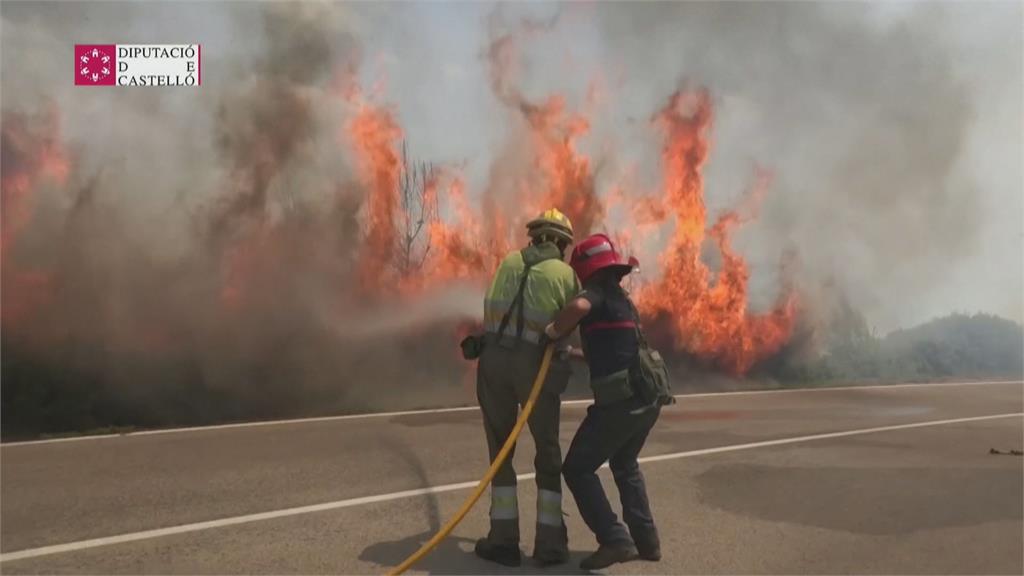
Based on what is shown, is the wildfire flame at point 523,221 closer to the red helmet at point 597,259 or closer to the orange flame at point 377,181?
the orange flame at point 377,181

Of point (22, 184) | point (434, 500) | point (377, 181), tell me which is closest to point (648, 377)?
point (434, 500)

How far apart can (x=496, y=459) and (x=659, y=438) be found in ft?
15.2

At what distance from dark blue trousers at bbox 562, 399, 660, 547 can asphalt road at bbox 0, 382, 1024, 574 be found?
234 millimetres

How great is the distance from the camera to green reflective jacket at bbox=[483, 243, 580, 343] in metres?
3.95

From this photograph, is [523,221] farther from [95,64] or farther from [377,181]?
[95,64]

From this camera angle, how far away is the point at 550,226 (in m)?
4.17

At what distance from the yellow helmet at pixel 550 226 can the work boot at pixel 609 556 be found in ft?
5.77

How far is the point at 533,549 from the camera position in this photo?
13.8ft

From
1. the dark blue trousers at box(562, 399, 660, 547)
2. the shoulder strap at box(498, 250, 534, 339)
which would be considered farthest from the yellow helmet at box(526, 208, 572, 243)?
the dark blue trousers at box(562, 399, 660, 547)

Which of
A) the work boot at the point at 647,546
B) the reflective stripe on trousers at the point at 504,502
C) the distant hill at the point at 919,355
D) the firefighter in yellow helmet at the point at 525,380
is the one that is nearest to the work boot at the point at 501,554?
the firefighter in yellow helmet at the point at 525,380

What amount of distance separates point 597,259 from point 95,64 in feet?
30.6

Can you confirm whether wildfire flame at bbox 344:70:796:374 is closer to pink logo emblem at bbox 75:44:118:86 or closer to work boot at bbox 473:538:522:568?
pink logo emblem at bbox 75:44:118:86

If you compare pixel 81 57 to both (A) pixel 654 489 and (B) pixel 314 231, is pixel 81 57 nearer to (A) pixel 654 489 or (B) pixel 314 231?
(B) pixel 314 231

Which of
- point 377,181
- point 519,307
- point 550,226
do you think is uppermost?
point 377,181
